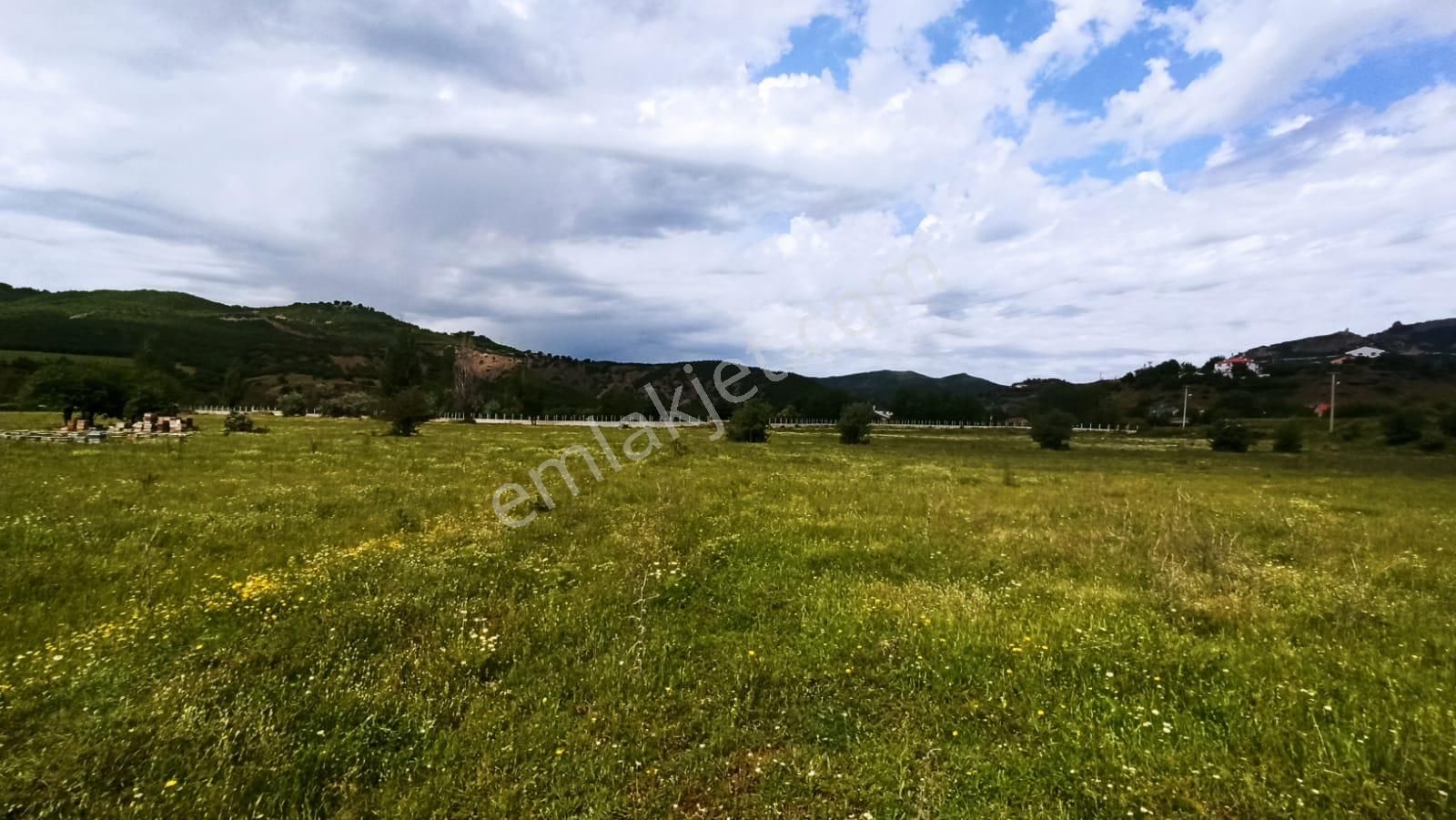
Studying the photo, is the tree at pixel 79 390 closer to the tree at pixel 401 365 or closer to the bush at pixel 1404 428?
the tree at pixel 401 365

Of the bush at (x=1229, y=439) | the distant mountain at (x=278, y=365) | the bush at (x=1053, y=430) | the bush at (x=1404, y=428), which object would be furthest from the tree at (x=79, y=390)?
the bush at (x=1404, y=428)

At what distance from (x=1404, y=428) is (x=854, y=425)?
201 ft

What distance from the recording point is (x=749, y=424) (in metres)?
60.0

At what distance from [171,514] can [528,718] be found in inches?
504

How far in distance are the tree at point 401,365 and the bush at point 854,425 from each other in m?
94.0

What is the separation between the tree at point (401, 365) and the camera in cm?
12306

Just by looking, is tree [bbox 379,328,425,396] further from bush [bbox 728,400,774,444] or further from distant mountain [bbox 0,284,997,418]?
bush [bbox 728,400,774,444]

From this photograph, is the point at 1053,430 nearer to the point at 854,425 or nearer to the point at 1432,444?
the point at 854,425

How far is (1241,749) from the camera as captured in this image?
580 cm

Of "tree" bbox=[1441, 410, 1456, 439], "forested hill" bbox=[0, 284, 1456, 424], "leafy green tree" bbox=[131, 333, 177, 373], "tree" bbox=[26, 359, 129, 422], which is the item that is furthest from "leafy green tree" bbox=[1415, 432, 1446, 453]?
"leafy green tree" bbox=[131, 333, 177, 373]

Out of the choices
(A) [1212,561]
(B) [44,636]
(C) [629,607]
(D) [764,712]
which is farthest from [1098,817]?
(B) [44,636]

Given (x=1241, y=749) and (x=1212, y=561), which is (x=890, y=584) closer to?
(x=1241, y=749)

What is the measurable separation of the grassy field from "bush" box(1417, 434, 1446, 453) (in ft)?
229

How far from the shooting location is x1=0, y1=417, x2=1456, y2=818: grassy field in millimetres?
5348
